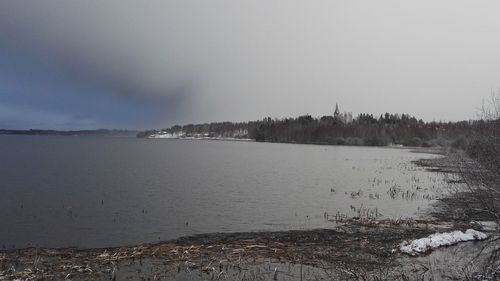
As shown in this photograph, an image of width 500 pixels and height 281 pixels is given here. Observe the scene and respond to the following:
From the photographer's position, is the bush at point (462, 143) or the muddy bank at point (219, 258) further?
the bush at point (462, 143)

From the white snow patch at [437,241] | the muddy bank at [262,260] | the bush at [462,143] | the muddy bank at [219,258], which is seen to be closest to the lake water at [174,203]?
the muddy bank at [219,258]

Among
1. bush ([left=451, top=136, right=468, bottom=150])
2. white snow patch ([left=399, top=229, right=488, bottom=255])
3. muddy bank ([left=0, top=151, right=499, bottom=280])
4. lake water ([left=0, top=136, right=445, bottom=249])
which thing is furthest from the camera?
lake water ([left=0, top=136, right=445, bottom=249])

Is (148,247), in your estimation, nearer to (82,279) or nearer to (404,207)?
(82,279)

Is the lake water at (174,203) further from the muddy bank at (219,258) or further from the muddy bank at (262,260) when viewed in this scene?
the muddy bank at (262,260)

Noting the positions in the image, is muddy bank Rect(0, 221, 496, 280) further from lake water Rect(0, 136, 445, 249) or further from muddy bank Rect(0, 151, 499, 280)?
lake water Rect(0, 136, 445, 249)

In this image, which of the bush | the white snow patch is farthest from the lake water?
the white snow patch

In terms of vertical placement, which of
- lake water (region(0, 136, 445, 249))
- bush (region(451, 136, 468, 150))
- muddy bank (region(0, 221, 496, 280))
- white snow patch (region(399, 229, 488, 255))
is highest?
bush (region(451, 136, 468, 150))

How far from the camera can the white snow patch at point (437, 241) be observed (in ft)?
49.8

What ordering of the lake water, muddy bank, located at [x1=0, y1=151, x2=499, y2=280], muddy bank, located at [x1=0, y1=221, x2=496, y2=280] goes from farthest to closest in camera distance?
the lake water → muddy bank, located at [x1=0, y1=221, x2=496, y2=280] → muddy bank, located at [x1=0, y1=151, x2=499, y2=280]

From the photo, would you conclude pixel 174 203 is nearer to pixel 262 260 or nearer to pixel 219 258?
pixel 219 258

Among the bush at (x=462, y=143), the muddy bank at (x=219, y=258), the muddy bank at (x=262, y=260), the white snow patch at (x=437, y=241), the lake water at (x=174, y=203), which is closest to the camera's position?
the muddy bank at (x=262, y=260)

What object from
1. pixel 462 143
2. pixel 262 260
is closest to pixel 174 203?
pixel 262 260

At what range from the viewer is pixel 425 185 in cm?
3800

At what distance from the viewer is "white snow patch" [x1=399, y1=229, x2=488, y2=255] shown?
15.2 m
